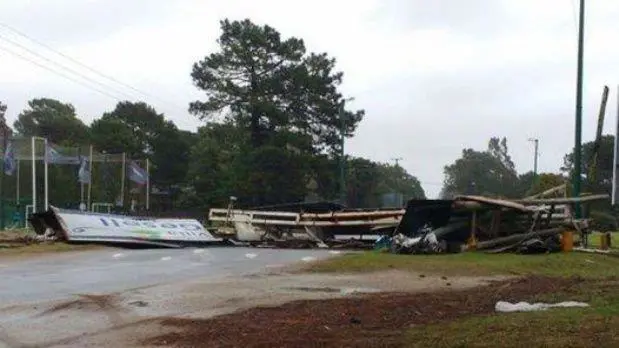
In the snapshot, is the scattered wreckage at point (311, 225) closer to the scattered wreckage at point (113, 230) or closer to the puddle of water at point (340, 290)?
the scattered wreckage at point (113, 230)

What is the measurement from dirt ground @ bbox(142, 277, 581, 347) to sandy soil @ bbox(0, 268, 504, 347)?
28cm

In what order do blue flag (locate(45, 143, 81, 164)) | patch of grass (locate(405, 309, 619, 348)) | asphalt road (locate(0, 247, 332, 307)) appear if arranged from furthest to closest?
blue flag (locate(45, 143, 81, 164)) → asphalt road (locate(0, 247, 332, 307)) → patch of grass (locate(405, 309, 619, 348))

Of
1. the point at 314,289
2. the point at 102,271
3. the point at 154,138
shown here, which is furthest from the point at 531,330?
the point at 154,138

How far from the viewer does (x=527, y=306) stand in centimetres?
1041

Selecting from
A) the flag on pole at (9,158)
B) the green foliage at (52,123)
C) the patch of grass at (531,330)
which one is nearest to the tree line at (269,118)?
the flag on pole at (9,158)

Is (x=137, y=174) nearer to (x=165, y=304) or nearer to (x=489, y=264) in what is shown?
(x=489, y=264)

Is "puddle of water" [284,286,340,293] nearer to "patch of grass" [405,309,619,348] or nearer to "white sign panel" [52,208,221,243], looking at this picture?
"patch of grass" [405,309,619,348]

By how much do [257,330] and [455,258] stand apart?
1420 cm

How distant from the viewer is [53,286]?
1476 cm

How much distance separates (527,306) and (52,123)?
9969cm

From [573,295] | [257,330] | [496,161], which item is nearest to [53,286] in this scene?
[257,330]

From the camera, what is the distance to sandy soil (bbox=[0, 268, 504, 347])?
9156 millimetres

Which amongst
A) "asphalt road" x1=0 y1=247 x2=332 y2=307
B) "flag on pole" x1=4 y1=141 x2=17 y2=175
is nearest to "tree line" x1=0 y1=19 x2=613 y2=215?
"flag on pole" x1=4 y1=141 x2=17 y2=175

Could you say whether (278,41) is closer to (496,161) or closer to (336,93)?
(336,93)
